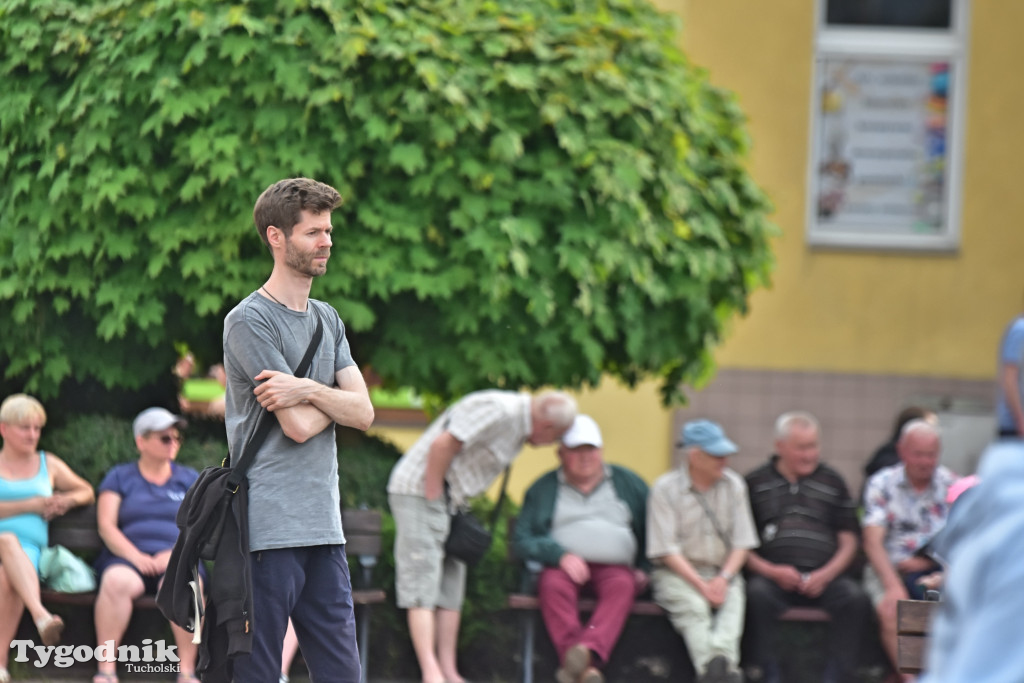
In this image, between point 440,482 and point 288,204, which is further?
point 440,482

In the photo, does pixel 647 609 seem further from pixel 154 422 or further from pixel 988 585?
pixel 988 585

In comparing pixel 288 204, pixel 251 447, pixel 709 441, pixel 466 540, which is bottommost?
pixel 466 540

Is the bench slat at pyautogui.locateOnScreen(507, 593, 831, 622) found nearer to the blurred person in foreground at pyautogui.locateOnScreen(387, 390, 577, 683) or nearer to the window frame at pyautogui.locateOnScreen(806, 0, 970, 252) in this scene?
the blurred person in foreground at pyautogui.locateOnScreen(387, 390, 577, 683)

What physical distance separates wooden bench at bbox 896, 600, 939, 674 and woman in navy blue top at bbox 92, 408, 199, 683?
12.4 feet

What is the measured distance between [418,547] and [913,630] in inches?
129

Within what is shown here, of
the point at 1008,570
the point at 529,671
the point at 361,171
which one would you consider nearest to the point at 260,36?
the point at 361,171

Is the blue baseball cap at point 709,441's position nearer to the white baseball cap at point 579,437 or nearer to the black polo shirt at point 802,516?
the black polo shirt at point 802,516

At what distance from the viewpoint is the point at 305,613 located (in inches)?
185

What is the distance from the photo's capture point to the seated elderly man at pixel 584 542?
7781 millimetres

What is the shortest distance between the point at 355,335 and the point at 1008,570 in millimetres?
6337

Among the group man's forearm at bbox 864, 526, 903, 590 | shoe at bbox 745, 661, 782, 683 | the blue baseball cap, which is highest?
the blue baseball cap

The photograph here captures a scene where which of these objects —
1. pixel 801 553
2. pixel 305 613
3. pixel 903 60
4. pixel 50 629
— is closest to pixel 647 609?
pixel 801 553

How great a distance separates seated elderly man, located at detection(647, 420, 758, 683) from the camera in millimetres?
7898

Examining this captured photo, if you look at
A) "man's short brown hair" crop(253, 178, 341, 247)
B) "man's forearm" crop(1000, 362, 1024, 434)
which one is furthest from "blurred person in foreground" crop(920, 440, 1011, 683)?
"man's short brown hair" crop(253, 178, 341, 247)
